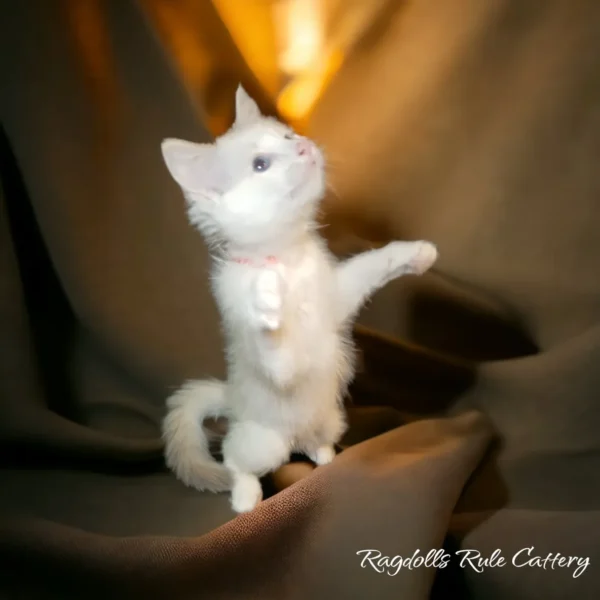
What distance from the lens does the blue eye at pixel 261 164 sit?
70 centimetres

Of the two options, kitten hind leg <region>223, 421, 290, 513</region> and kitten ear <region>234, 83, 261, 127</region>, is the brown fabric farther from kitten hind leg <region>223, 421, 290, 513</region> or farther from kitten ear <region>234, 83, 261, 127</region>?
kitten ear <region>234, 83, 261, 127</region>

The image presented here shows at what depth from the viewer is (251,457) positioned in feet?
2.66

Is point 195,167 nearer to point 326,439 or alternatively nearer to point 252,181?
point 252,181

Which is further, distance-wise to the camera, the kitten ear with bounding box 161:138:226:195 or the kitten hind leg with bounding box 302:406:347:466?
the kitten hind leg with bounding box 302:406:347:466

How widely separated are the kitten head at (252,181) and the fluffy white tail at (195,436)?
27 centimetres

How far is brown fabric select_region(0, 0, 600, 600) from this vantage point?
2.35 feet

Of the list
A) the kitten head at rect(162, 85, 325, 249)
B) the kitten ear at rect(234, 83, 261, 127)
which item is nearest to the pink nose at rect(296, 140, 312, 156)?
the kitten head at rect(162, 85, 325, 249)

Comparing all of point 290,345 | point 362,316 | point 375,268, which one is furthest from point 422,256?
point 362,316

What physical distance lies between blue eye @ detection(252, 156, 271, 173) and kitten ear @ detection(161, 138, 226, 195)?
42 mm

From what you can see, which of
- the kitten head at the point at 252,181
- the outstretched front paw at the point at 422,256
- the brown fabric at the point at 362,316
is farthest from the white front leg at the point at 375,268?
the brown fabric at the point at 362,316

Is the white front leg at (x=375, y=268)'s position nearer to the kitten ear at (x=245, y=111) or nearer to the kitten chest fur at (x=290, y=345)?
the kitten chest fur at (x=290, y=345)

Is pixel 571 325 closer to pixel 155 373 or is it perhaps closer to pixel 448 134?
pixel 448 134

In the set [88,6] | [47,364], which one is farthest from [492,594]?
[88,6]

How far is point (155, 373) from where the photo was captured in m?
1.05
